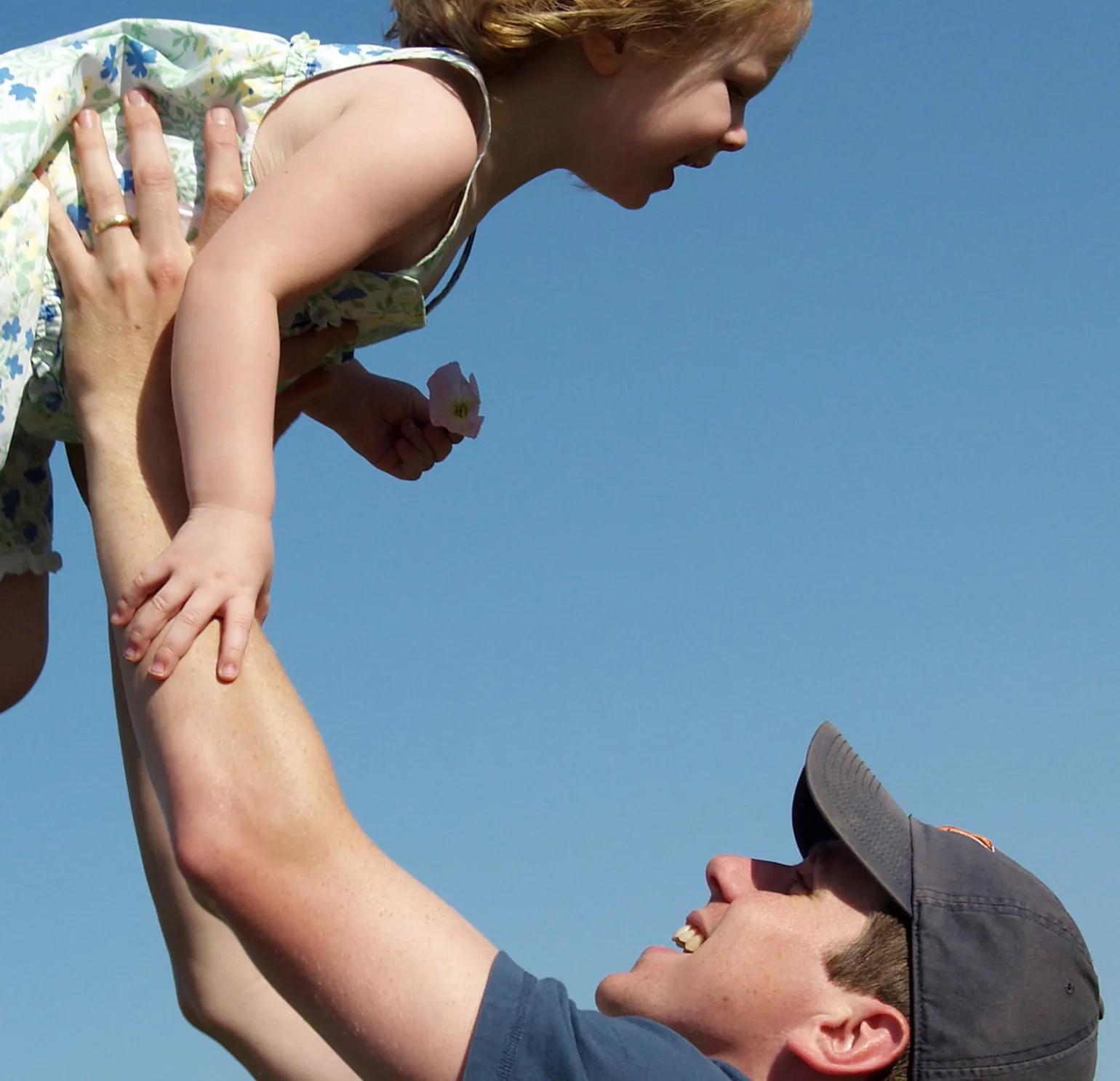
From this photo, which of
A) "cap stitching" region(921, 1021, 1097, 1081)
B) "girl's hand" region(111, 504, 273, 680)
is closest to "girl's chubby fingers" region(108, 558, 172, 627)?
"girl's hand" region(111, 504, 273, 680)

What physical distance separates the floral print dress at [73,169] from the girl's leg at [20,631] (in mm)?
53

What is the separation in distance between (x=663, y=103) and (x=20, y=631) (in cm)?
198

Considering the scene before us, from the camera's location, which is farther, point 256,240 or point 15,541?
point 15,541

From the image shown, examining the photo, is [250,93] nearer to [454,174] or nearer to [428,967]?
[454,174]

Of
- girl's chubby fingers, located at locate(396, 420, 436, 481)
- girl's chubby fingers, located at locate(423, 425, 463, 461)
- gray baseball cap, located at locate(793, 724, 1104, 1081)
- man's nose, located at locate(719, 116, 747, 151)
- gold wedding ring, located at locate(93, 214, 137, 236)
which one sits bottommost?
gray baseball cap, located at locate(793, 724, 1104, 1081)

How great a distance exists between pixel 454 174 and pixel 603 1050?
1.82 m

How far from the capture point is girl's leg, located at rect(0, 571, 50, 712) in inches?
140

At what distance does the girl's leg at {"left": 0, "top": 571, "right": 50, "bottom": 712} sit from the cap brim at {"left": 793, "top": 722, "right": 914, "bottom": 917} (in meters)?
1.85

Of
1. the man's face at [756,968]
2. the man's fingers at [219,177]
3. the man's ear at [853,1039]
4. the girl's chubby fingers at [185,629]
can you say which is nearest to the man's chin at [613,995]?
the man's face at [756,968]

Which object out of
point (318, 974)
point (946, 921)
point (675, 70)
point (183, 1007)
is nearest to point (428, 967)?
point (318, 974)

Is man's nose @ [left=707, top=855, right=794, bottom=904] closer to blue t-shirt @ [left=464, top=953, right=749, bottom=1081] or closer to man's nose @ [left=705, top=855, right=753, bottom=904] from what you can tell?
man's nose @ [left=705, top=855, right=753, bottom=904]

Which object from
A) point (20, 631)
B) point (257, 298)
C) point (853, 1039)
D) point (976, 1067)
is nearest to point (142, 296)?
point (257, 298)

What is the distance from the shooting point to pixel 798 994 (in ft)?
10.7

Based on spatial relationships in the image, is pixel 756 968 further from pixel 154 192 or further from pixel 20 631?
pixel 154 192
